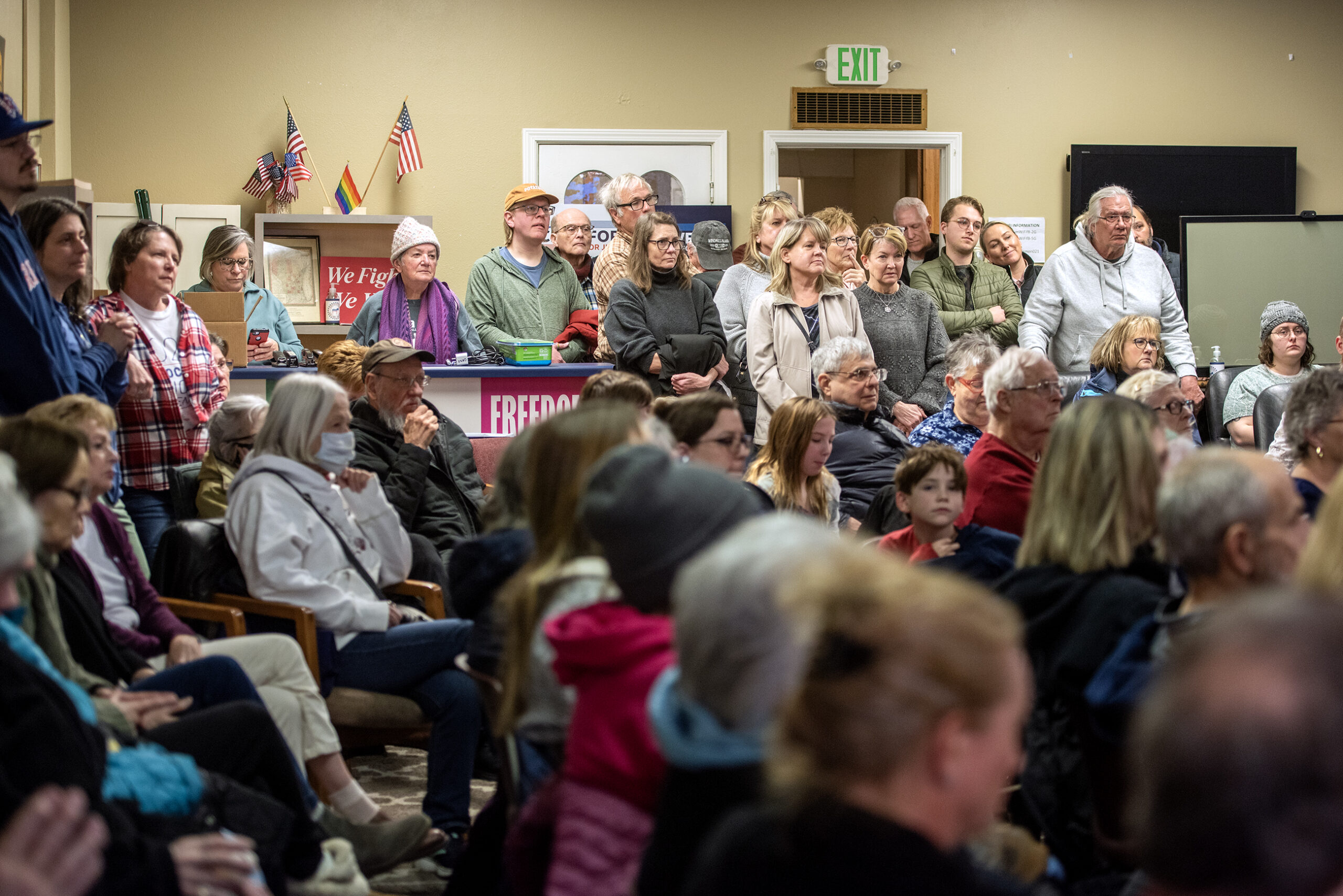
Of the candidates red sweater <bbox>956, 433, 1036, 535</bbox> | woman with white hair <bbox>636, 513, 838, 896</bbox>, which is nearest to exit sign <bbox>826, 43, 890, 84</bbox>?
red sweater <bbox>956, 433, 1036, 535</bbox>

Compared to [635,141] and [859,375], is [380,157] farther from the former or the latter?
[859,375]

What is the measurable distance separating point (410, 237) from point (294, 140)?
2629 mm

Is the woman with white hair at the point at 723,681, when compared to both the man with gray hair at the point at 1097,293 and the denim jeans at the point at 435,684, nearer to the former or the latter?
the denim jeans at the point at 435,684

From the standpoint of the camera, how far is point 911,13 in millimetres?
8555

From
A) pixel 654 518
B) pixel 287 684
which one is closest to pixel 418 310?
pixel 287 684

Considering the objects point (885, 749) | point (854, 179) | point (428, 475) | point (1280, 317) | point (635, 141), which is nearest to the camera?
point (885, 749)

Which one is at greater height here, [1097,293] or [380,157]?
[380,157]

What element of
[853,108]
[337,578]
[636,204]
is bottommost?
[337,578]

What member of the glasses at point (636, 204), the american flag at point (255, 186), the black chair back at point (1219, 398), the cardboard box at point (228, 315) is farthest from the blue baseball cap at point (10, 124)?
the american flag at point (255, 186)

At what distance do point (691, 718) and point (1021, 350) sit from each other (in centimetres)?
249

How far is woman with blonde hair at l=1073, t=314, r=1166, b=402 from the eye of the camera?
16.1 feet

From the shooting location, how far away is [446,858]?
2928 mm

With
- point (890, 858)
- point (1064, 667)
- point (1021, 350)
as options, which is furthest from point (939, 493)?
point (890, 858)

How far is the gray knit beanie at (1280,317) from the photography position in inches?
213
